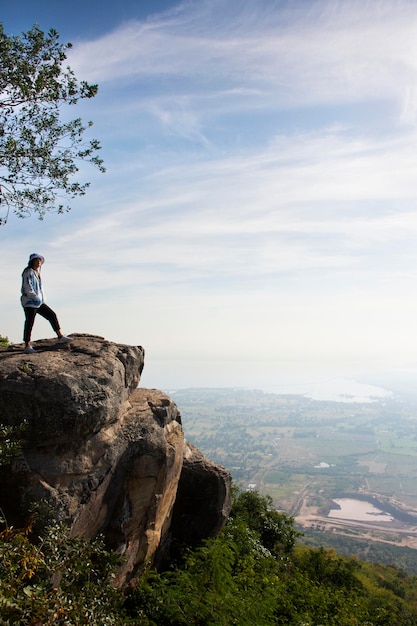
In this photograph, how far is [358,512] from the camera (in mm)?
131250

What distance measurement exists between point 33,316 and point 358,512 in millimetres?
140133

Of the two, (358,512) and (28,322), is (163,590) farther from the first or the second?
(358,512)

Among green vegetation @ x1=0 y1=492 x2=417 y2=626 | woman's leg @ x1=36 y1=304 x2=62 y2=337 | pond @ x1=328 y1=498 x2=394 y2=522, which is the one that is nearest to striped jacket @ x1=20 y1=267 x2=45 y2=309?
woman's leg @ x1=36 y1=304 x2=62 y2=337

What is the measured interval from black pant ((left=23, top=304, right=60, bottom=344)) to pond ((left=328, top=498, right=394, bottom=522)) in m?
128

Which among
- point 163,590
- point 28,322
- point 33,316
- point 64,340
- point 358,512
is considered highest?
point 33,316

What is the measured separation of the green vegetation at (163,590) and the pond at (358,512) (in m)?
113

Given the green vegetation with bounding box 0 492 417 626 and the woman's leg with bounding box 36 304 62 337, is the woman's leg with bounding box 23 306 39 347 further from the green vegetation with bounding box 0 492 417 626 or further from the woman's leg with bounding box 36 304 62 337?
the green vegetation with bounding box 0 492 417 626

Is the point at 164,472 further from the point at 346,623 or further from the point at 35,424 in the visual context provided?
the point at 346,623

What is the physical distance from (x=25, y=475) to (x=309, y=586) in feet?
44.3

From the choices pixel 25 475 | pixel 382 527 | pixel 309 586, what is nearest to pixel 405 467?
pixel 382 527

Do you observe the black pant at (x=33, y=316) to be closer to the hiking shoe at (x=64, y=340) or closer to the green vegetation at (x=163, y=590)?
→ the hiking shoe at (x=64, y=340)

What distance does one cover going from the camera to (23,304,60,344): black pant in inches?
479

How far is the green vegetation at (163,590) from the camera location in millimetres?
7355

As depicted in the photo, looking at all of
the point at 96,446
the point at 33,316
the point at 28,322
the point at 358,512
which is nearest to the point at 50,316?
the point at 33,316
